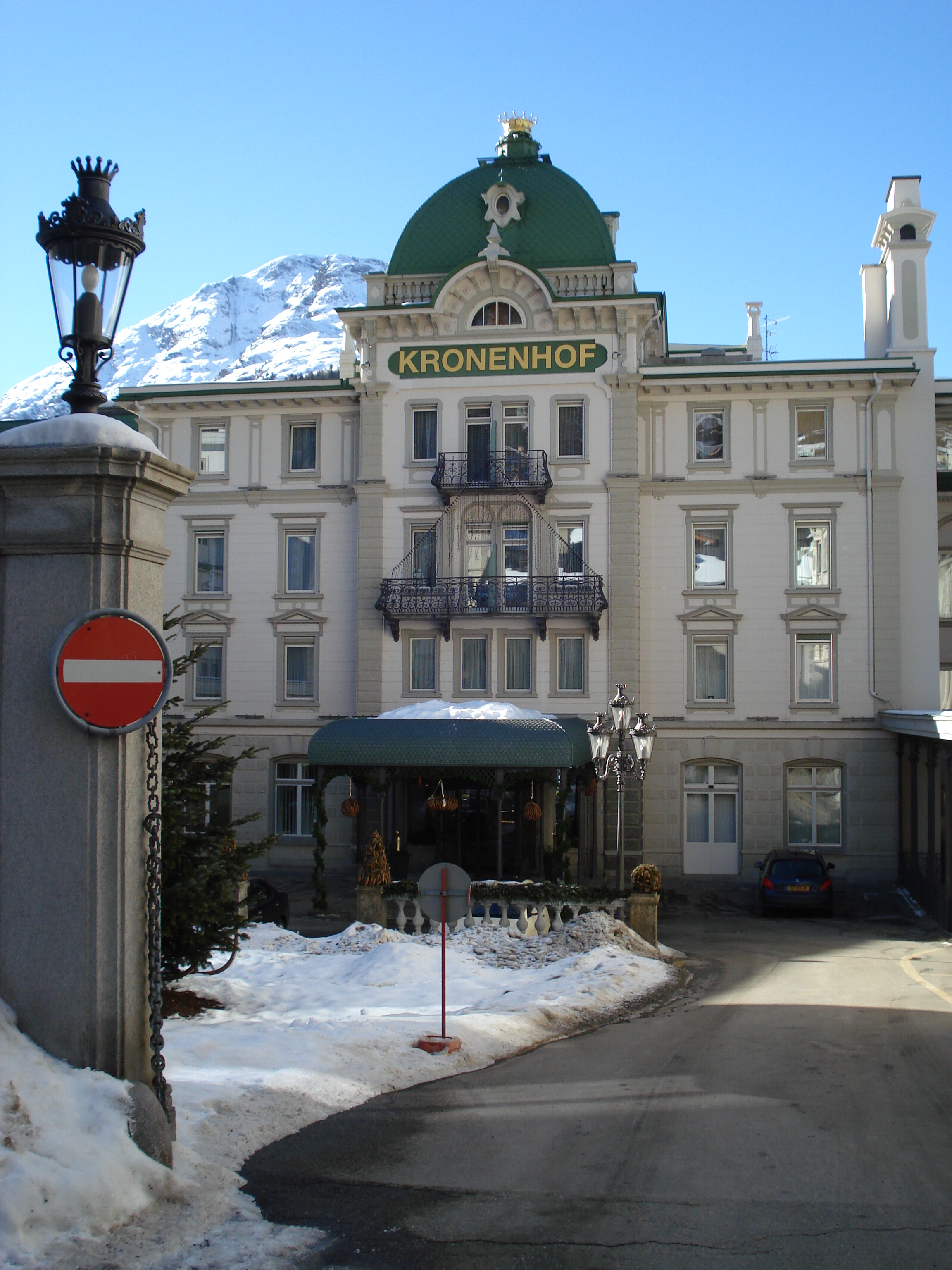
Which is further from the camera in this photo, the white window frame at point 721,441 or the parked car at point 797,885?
the white window frame at point 721,441

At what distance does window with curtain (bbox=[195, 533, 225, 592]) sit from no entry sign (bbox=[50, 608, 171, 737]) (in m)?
26.1

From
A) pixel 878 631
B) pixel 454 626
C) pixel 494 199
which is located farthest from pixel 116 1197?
pixel 494 199

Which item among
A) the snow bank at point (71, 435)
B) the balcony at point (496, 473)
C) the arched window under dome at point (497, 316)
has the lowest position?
the snow bank at point (71, 435)

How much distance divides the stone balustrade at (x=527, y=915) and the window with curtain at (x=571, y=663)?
9671mm

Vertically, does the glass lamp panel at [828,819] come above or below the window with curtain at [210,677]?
below

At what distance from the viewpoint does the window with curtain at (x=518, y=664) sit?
29797 millimetres

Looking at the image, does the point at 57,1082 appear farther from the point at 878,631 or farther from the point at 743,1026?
the point at 878,631

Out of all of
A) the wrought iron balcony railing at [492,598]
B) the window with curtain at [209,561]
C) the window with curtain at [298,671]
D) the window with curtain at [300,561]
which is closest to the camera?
the wrought iron balcony railing at [492,598]

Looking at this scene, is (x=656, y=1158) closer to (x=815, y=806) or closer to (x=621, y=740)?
(x=621, y=740)

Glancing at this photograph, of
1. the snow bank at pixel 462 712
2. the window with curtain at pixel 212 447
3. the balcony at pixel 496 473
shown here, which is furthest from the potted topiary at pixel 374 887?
the window with curtain at pixel 212 447

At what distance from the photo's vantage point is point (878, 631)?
29312 mm

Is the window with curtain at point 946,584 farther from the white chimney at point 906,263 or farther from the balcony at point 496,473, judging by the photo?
the balcony at point 496,473

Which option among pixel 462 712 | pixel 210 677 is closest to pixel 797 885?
pixel 462 712

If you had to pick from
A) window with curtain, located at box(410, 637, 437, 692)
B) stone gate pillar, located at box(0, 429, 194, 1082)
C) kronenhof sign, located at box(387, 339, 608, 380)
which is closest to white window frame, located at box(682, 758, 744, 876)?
window with curtain, located at box(410, 637, 437, 692)
